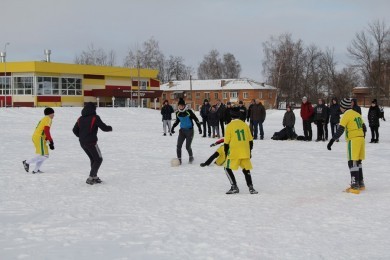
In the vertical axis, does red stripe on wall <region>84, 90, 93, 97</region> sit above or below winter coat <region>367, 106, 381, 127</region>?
above

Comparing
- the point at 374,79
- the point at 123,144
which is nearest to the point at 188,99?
the point at 374,79

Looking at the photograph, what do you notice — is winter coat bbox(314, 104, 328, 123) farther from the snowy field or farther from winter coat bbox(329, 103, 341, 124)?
the snowy field

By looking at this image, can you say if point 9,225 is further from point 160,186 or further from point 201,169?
point 201,169

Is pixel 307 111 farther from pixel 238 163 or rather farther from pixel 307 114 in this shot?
pixel 238 163

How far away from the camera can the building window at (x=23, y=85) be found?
2152 inches

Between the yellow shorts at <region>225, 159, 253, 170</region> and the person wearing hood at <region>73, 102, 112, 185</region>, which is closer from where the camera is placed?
the yellow shorts at <region>225, 159, 253, 170</region>

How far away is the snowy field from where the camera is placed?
199 inches

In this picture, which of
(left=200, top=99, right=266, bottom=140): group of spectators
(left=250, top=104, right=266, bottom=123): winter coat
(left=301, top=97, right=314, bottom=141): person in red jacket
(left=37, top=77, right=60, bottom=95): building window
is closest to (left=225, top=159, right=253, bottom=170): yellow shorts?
(left=200, top=99, right=266, bottom=140): group of spectators

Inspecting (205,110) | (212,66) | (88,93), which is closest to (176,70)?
(212,66)

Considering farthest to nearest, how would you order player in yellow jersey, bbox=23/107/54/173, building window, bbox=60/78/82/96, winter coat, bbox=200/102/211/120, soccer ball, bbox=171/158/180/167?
building window, bbox=60/78/82/96 → winter coat, bbox=200/102/211/120 → soccer ball, bbox=171/158/180/167 → player in yellow jersey, bbox=23/107/54/173

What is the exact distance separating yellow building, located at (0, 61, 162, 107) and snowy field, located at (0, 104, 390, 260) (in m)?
44.3

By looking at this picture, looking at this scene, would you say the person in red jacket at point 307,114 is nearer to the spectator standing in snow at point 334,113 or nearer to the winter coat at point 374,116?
the spectator standing in snow at point 334,113

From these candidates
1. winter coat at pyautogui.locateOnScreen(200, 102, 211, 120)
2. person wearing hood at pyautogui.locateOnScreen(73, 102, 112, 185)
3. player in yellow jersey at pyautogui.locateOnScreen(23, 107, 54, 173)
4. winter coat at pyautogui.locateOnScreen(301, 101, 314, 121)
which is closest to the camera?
person wearing hood at pyautogui.locateOnScreen(73, 102, 112, 185)

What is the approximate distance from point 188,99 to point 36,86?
43475 millimetres
